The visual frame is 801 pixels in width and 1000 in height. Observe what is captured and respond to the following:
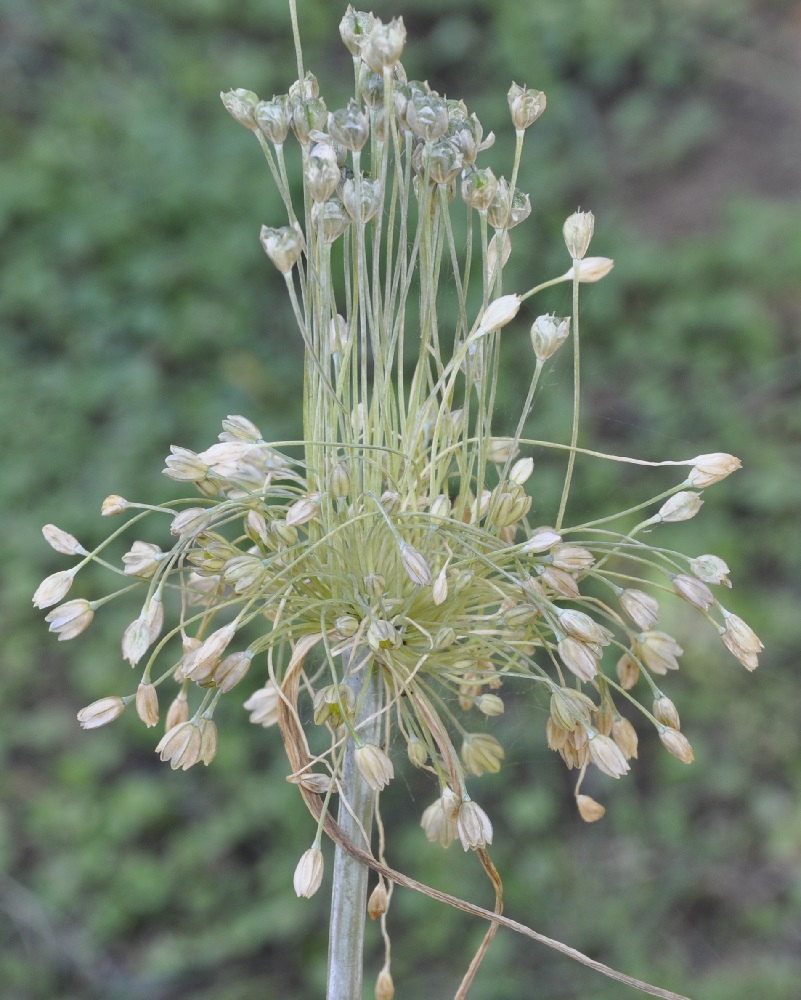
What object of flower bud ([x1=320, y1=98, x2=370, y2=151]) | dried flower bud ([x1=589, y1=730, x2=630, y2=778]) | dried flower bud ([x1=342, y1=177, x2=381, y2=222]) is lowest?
dried flower bud ([x1=589, y1=730, x2=630, y2=778])

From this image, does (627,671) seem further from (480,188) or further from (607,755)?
(480,188)

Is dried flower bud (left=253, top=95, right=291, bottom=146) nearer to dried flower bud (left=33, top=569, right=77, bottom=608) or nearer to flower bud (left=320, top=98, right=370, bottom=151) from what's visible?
flower bud (left=320, top=98, right=370, bottom=151)

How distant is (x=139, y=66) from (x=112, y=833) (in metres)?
2.37

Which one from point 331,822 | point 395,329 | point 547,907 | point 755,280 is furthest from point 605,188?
point 331,822

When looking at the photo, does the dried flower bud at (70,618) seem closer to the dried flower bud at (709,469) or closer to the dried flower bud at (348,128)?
the dried flower bud at (348,128)

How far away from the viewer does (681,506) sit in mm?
757

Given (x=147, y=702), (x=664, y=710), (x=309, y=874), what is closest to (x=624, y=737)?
(x=664, y=710)

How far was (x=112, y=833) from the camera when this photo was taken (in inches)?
83.1

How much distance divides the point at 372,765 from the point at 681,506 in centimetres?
30

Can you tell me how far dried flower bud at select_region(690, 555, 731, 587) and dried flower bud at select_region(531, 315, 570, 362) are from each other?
18 centimetres

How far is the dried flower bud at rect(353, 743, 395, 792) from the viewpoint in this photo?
0.67 m

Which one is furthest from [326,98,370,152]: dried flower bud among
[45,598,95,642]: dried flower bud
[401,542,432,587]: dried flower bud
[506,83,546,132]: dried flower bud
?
[45,598,95,642]: dried flower bud

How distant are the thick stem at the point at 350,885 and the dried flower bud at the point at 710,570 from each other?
0.80 feet

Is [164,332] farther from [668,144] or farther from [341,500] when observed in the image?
[341,500]
